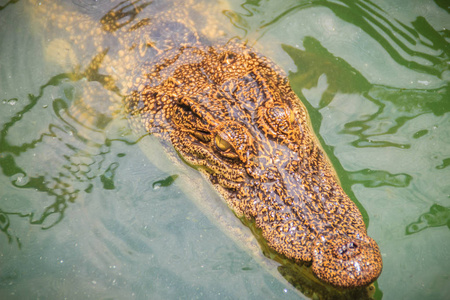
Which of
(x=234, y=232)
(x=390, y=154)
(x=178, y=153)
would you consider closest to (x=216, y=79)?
(x=178, y=153)

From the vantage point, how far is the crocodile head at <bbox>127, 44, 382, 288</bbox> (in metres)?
3.22

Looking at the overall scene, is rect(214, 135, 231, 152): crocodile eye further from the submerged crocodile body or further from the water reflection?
the water reflection

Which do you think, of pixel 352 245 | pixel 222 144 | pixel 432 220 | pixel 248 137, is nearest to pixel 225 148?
pixel 222 144

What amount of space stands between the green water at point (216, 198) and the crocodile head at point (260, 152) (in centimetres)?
48

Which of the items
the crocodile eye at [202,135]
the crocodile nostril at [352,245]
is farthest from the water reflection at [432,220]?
the crocodile eye at [202,135]

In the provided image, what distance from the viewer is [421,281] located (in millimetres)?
3828

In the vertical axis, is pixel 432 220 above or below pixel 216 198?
above

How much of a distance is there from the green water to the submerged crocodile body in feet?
1.52

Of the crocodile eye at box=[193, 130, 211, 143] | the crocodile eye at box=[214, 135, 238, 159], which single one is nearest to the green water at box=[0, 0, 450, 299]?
the crocodile eye at box=[193, 130, 211, 143]

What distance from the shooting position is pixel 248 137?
3.78m

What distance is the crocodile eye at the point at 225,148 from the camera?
12.6ft

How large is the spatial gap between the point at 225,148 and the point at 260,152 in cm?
38

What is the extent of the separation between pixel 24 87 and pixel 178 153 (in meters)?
2.54

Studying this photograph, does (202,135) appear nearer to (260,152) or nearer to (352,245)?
(260,152)
